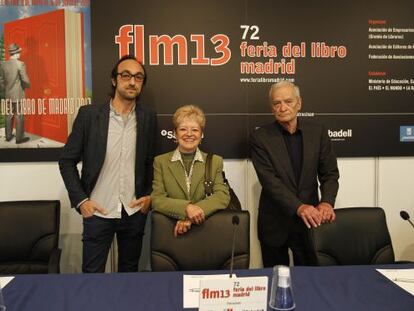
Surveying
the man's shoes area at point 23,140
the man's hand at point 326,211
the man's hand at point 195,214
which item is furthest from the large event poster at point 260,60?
the man's hand at point 195,214

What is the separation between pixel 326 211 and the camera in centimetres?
221

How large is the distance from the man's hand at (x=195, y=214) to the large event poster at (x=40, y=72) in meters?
1.32

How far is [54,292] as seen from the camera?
1.46m

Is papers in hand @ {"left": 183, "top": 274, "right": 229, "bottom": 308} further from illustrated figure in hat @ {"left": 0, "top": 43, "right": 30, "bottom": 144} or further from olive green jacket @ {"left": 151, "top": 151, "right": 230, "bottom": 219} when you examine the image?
illustrated figure in hat @ {"left": 0, "top": 43, "right": 30, "bottom": 144}

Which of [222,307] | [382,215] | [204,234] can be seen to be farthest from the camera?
[382,215]

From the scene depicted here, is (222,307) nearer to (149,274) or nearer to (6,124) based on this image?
(149,274)

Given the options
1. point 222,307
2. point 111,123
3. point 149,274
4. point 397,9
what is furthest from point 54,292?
point 397,9

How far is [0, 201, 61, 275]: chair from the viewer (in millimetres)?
2412

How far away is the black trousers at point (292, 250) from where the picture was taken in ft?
8.28

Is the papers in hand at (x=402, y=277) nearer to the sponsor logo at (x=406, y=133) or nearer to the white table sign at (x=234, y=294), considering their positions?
the white table sign at (x=234, y=294)

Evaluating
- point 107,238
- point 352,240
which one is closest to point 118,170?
point 107,238

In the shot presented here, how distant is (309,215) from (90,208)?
1.25m

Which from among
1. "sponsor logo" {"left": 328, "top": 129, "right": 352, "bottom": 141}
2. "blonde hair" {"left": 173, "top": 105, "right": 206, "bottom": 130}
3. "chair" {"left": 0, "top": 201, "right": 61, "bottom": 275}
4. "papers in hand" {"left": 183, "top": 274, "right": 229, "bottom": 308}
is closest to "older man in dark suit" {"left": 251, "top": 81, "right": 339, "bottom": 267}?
"blonde hair" {"left": 173, "top": 105, "right": 206, "bottom": 130}

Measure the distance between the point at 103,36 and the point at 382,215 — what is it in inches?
83.2
